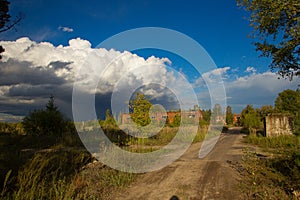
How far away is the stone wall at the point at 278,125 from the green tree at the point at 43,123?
15.5 metres

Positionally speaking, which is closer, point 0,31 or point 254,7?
point 0,31

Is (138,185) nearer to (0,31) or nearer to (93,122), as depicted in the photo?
(0,31)

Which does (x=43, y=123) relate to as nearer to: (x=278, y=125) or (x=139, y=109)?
(x=139, y=109)

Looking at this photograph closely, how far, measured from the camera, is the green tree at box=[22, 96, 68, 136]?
1873cm

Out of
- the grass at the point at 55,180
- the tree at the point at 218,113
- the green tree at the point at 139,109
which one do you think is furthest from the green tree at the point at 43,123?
the tree at the point at 218,113

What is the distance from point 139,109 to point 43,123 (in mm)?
8474

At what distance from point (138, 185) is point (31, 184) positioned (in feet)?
7.83

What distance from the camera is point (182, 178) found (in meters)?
5.96

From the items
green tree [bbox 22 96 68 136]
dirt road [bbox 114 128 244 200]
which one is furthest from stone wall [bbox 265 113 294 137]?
green tree [bbox 22 96 68 136]

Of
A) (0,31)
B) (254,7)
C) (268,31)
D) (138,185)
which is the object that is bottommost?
(138,185)

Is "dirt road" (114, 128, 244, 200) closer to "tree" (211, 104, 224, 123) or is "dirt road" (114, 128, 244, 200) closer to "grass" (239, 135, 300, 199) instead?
"grass" (239, 135, 300, 199)

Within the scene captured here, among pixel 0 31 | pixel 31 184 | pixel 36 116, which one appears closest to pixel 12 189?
pixel 31 184

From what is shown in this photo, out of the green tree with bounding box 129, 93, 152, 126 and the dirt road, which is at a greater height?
the green tree with bounding box 129, 93, 152, 126

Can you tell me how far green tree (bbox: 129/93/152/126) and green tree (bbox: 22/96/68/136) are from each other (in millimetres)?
6203
